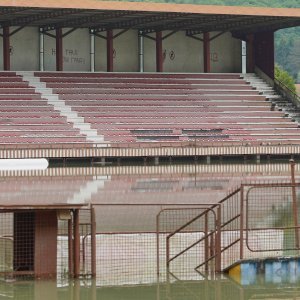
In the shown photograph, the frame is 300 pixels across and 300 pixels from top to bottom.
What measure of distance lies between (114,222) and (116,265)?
5.53 metres

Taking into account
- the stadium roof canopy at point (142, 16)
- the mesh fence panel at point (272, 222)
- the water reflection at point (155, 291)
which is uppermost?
the stadium roof canopy at point (142, 16)

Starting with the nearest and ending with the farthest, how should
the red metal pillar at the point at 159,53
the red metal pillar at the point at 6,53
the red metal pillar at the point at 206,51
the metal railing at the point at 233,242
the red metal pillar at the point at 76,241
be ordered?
1. the red metal pillar at the point at 76,241
2. the metal railing at the point at 233,242
3. the red metal pillar at the point at 6,53
4. the red metal pillar at the point at 159,53
5. the red metal pillar at the point at 206,51

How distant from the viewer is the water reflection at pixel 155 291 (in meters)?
16.0

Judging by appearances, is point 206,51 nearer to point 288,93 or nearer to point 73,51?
point 288,93

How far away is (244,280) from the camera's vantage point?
1717cm

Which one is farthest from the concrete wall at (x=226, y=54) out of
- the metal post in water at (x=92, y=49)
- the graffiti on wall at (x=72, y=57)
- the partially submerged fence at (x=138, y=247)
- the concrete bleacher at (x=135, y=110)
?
the partially submerged fence at (x=138, y=247)

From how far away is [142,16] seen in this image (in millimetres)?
57594

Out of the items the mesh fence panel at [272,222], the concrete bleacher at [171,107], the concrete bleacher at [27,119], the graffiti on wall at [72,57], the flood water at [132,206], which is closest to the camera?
the flood water at [132,206]

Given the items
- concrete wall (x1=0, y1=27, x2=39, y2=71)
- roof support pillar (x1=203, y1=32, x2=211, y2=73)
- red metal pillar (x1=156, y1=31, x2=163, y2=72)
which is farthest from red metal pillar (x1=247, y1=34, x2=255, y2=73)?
concrete wall (x1=0, y1=27, x2=39, y2=71)

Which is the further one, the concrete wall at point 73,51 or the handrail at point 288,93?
the handrail at point 288,93

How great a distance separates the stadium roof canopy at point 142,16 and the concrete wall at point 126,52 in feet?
2.85

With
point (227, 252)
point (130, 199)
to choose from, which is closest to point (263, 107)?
point (130, 199)

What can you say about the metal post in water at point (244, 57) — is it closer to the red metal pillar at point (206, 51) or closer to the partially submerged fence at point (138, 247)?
the red metal pillar at point (206, 51)

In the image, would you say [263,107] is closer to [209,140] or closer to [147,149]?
[209,140]
